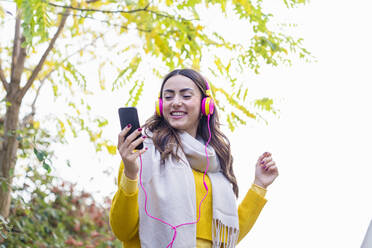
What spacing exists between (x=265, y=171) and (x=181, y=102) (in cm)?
52

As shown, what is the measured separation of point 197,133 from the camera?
2.18 m

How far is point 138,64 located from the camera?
3.46 meters

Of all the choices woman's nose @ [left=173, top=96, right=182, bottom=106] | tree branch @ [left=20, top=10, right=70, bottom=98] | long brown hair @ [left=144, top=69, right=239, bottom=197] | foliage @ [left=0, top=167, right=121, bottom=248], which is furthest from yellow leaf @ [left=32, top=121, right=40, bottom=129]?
woman's nose @ [left=173, top=96, right=182, bottom=106]

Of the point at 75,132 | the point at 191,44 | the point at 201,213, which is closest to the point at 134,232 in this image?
the point at 201,213

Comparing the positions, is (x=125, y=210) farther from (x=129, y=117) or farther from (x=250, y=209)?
(x=250, y=209)

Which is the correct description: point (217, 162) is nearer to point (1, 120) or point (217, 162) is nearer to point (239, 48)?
point (239, 48)

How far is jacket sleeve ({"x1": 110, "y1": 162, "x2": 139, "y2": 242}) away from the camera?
169 cm

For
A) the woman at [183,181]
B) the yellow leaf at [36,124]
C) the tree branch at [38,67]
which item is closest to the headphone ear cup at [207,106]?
the woman at [183,181]

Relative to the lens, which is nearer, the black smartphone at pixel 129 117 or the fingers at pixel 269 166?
the black smartphone at pixel 129 117

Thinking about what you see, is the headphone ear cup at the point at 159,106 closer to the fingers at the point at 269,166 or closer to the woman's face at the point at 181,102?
the woman's face at the point at 181,102

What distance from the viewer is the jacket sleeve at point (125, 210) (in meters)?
1.69

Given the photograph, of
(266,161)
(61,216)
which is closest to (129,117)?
(266,161)

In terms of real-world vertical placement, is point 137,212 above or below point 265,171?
below

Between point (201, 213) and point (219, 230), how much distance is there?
10 cm
